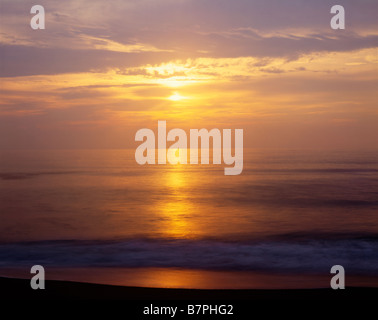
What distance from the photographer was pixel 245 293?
7.45 m

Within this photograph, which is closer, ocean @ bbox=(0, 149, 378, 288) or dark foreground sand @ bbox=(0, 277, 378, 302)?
dark foreground sand @ bbox=(0, 277, 378, 302)

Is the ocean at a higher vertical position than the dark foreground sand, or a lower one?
higher

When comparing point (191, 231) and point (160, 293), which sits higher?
point (191, 231)

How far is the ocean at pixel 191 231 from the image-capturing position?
385 inches

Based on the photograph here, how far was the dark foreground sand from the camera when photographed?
23.4 feet

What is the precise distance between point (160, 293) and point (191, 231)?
26.3 ft

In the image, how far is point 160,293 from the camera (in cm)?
740

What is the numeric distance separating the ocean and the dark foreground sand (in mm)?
821

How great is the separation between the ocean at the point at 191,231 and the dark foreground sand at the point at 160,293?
82 cm

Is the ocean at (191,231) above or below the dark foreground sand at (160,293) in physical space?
above

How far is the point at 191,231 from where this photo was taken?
15.4 m

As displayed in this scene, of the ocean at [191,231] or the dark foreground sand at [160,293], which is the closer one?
the dark foreground sand at [160,293]

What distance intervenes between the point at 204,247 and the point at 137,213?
707 cm

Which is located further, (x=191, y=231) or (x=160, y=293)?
(x=191, y=231)
